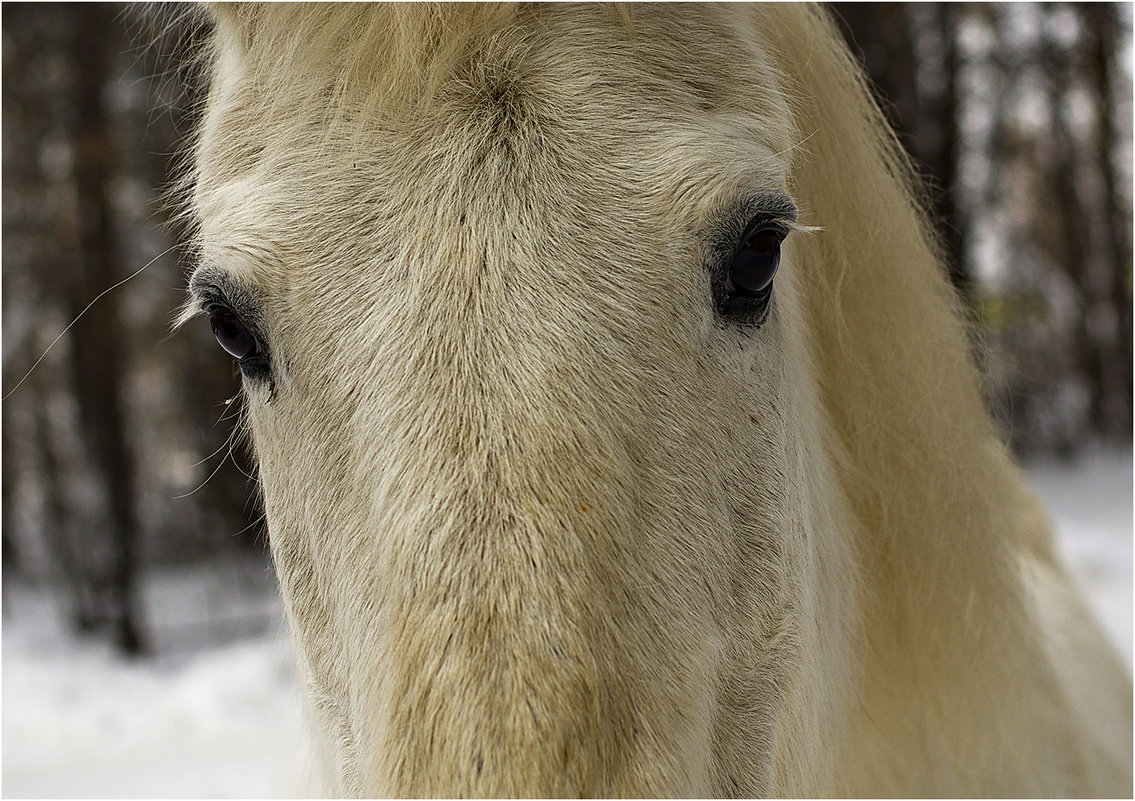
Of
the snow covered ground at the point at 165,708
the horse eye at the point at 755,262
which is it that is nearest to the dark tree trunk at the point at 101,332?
the snow covered ground at the point at 165,708

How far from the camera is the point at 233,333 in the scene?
3.62 ft

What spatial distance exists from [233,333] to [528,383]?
0.47 meters

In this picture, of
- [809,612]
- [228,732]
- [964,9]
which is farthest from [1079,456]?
[809,612]

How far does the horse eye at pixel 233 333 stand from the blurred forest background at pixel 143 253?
4.10 metres

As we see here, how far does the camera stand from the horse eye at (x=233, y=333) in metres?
1.09

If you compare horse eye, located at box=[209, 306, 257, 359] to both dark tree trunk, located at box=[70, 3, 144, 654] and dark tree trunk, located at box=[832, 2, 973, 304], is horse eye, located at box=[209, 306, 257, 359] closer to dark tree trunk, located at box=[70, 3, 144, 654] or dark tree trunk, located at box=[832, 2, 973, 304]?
dark tree trunk, located at box=[832, 2, 973, 304]

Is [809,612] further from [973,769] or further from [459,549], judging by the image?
[973,769]

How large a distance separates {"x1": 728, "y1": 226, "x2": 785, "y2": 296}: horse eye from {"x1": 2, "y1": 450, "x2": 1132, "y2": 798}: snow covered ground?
84.4 inches

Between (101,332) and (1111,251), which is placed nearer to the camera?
(101,332)

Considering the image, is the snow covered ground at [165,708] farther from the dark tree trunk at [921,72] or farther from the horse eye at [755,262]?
the dark tree trunk at [921,72]

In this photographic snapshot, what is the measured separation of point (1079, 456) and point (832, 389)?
40.4 feet

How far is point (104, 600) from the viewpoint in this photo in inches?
304

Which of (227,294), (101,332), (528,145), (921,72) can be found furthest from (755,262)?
(921,72)

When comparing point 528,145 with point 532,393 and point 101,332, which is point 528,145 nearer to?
point 532,393
